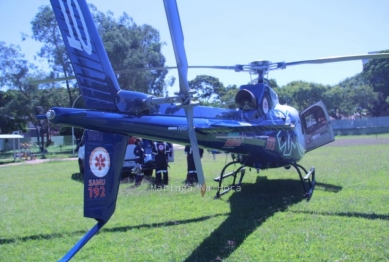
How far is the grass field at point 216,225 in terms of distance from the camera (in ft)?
16.0

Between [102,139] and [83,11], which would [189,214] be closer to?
[102,139]

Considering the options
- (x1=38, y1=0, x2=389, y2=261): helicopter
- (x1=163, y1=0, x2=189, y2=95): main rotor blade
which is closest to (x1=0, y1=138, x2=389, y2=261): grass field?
(x1=38, y1=0, x2=389, y2=261): helicopter

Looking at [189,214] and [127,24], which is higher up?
[127,24]

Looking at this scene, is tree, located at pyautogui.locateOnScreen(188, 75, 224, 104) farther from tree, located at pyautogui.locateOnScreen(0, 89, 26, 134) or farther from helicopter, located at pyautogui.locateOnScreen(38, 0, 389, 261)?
helicopter, located at pyautogui.locateOnScreen(38, 0, 389, 261)

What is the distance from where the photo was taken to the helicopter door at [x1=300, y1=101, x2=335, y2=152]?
33.1 ft

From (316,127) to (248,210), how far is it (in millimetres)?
4565

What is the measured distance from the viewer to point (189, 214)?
22.8 ft

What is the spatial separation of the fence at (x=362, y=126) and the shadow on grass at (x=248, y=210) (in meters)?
38.9

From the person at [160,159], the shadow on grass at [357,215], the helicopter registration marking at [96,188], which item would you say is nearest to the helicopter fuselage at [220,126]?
the helicopter registration marking at [96,188]

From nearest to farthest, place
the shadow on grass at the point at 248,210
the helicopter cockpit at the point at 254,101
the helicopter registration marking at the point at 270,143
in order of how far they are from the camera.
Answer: the shadow on grass at the point at 248,210 < the helicopter cockpit at the point at 254,101 < the helicopter registration marking at the point at 270,143

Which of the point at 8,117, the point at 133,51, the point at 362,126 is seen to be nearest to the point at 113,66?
the point at 133,51

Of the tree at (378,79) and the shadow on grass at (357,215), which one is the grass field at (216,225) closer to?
the shadow on grass at (357,215)

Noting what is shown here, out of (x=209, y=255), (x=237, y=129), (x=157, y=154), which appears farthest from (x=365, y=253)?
(x=157, y=154)

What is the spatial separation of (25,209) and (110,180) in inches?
197
